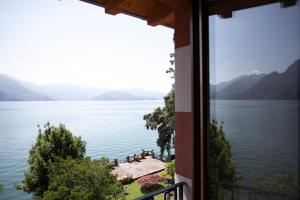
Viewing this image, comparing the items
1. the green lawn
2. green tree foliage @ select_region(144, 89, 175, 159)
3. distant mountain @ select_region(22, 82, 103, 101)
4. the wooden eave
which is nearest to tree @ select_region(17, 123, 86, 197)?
the green lawn

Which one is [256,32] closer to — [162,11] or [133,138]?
[162,11]

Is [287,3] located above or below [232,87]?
above

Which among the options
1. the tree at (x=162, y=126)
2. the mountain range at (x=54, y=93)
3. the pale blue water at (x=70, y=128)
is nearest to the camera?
the tree at (x=162, y=126)

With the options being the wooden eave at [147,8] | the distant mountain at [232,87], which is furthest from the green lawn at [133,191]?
the distant mountain at [232,87]

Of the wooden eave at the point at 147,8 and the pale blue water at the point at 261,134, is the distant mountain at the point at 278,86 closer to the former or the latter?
the pale blue water at the point at 261,134

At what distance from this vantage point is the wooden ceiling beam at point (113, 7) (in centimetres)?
220

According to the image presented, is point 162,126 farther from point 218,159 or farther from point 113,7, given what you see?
point 218,159

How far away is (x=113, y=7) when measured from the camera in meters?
2.24

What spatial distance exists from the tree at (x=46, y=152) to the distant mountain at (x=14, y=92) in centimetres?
3308

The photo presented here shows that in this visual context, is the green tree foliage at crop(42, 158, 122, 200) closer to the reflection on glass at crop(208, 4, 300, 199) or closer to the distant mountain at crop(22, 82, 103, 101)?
the reflection on glass at crop(208, 4, 300, 199)

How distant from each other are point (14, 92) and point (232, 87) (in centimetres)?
5188

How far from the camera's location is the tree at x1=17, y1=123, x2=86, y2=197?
423 inches

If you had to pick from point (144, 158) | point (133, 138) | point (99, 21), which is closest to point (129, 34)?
point (99, 21)

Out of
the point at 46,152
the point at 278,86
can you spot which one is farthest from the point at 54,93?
the point at 278,86
